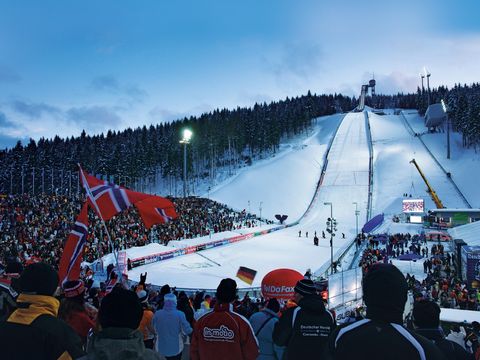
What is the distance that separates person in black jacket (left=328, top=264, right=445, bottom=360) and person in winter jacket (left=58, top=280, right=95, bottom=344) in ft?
9.45

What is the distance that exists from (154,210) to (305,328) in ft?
25.6

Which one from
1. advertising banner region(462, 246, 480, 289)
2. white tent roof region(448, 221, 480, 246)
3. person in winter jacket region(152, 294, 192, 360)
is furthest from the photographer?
white tent roof region(448, 221, 480, 246)

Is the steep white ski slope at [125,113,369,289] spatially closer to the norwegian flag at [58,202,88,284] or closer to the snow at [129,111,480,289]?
the snow at [129,111,480,289]

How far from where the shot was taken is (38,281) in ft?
8.75

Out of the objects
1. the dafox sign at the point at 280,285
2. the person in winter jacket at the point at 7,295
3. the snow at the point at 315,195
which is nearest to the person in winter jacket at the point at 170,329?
the dafox sign at the point at 280,285

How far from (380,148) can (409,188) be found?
21640 millimetres

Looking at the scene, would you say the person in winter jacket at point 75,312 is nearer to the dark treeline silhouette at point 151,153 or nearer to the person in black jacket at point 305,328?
the person in black jacket at point 305,328

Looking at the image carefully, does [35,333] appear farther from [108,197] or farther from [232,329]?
[108,197]

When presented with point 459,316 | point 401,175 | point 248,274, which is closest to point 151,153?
point 401,175

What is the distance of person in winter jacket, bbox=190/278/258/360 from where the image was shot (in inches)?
145

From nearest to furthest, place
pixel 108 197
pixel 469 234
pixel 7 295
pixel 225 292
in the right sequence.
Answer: pixel 225 292
pixel 7 295
pixel 108 197
pixel 469 234

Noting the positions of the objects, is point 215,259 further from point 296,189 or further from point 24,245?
point 296,189

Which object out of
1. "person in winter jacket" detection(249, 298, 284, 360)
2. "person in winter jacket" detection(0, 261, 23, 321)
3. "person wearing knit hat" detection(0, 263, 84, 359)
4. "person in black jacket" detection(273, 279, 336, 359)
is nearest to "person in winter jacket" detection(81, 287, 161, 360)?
"person wearing knit hat" detection(0, 263, 84, 359)

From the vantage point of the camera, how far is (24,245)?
79.6 feet
